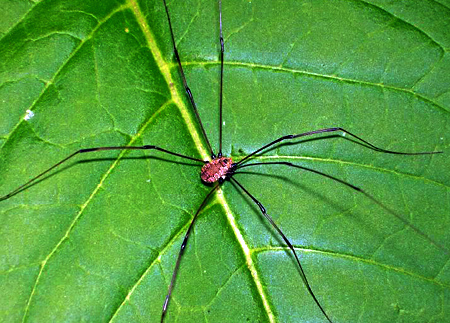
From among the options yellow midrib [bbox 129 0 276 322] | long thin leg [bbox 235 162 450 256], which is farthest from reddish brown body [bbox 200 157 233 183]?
long thin leg [bbox 235 162 450 256]

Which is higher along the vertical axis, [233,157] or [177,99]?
[177,99]

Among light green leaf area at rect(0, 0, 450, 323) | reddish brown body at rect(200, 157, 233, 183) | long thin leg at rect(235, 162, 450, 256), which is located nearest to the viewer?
light green leaf area at rect(0, 0, 450, 323)

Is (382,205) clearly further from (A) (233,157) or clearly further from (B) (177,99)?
(B) (177,99)

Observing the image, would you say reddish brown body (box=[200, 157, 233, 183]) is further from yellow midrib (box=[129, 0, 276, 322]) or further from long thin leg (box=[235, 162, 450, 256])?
long thin leg (box=[235, 162, 450, 256])

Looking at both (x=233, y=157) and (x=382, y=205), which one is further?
(x=233, y=157)

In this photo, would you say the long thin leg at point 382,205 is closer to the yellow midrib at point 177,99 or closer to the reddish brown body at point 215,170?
the reddish brown body at point 215,170

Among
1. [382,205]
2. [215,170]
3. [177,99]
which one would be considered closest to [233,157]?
[215,170]
